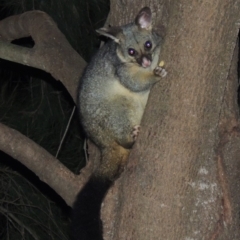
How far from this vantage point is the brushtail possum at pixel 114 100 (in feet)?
10.5

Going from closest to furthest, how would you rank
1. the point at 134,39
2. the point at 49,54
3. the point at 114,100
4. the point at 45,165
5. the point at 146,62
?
the point at 146,62 → the point at 114,100 → the point at 134,39 → the point at 45,165 → the point at 49,54

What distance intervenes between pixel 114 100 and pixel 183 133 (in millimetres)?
757

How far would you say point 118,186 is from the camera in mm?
3170

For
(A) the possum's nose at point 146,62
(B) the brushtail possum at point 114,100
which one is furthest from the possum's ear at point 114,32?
(A) the possum's nose at point 146,62

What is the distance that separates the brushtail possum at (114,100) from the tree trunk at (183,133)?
1.41 feet

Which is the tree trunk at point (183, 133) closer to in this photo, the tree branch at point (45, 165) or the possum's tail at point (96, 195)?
the possum's tail at point (96, 195)

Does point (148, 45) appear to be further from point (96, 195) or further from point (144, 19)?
point (96, 195)

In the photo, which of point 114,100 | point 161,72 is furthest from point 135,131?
point 161,72

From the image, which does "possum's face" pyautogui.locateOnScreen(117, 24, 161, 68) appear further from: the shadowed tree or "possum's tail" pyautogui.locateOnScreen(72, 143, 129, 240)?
the shadowed tree

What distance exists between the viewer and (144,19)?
338 centimetres

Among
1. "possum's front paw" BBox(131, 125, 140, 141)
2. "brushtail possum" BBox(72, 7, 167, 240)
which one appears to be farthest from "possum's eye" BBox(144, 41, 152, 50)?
"possum's front paw" BBox(131, 125, 140, 141)

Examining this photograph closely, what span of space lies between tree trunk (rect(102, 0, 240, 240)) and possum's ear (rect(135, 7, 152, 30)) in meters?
0.63

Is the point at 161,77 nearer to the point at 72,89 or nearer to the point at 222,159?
the point at 222,159

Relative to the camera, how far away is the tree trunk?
2.64 m
